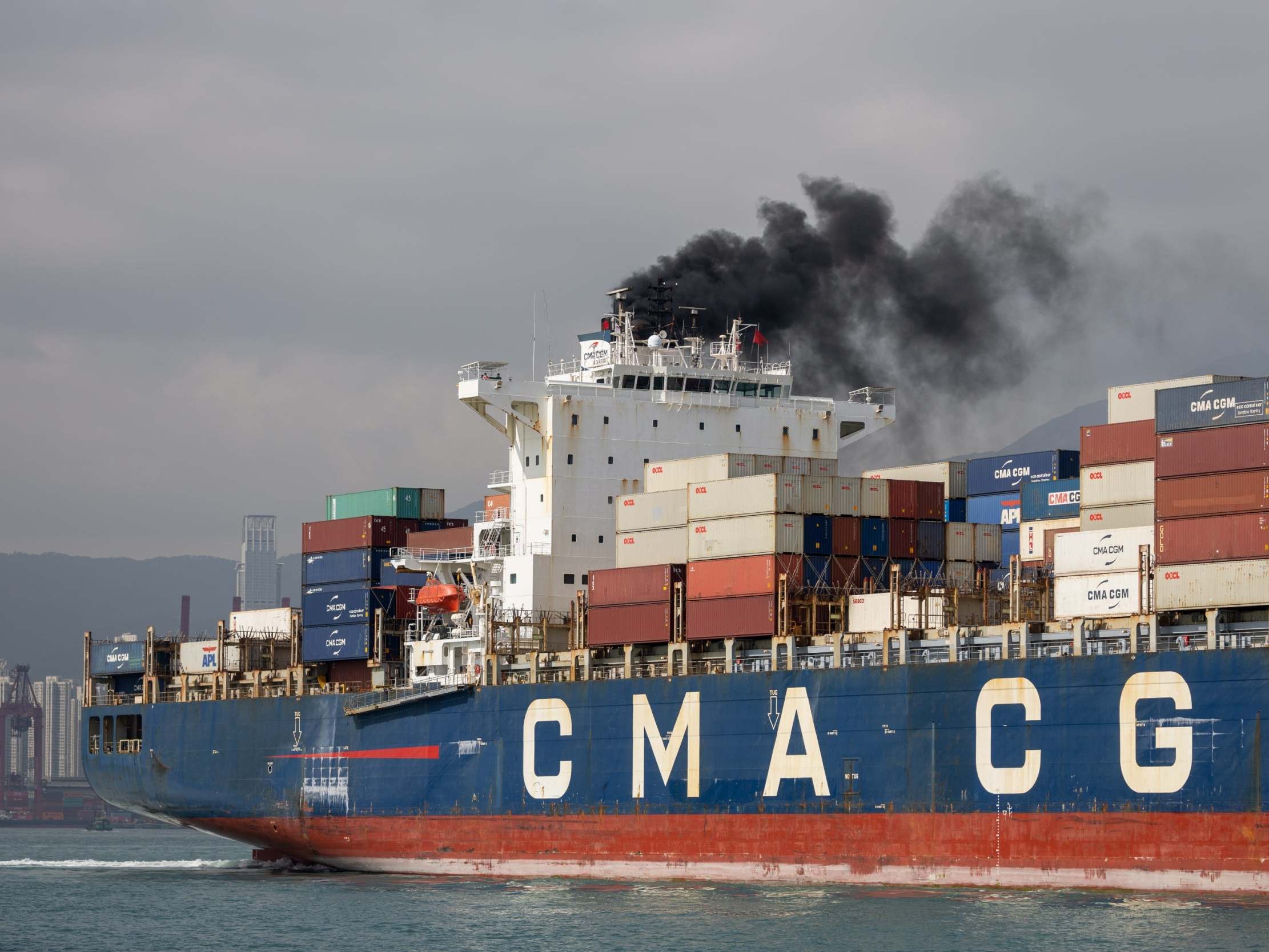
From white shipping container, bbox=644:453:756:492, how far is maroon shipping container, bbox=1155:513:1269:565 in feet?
38.6

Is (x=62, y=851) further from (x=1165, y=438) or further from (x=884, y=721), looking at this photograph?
(x=1165, y=438)

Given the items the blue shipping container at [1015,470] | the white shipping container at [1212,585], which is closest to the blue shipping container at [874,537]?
the blue shipping container at [1015,470]

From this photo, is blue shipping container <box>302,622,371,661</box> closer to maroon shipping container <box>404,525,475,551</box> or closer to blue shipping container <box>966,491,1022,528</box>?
maroon shipping container <box>404,525,475,551</box>

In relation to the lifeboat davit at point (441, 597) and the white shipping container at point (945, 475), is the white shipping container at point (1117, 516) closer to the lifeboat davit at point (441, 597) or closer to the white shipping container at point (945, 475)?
the white shipping container at point (945, 475)

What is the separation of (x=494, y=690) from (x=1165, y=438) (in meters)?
19.7

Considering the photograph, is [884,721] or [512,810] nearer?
[884,721]

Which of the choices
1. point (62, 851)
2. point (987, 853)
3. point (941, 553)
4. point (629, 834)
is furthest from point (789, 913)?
point (62, 851)

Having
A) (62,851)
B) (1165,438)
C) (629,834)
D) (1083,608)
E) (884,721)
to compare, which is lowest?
(62,851)

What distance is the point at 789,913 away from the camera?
3778cm

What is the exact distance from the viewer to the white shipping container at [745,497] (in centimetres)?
4256

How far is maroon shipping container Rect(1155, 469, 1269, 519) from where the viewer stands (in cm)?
3472

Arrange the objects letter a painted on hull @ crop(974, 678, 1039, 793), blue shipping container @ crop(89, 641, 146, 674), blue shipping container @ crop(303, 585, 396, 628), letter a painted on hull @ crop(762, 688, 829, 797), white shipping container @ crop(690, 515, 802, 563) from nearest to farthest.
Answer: letter a painted on hull @ crop(974, 678, 1039, 793) < letter a painted on hull @ crop(762, 688, 829, 797) < white shipping container @ crop(690, 515, 802, 563) < blue shipping container @ crop(303, 585, 396, 628) < blue shipping container @ crop(89, 641, 146, 674)

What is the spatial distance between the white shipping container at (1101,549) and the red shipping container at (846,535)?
584 centimetres

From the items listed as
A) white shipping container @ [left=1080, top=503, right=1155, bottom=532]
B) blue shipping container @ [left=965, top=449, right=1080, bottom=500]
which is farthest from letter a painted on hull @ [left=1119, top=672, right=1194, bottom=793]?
blue shipping container @ [left=965, top=449, right=1080, bottom=500]
